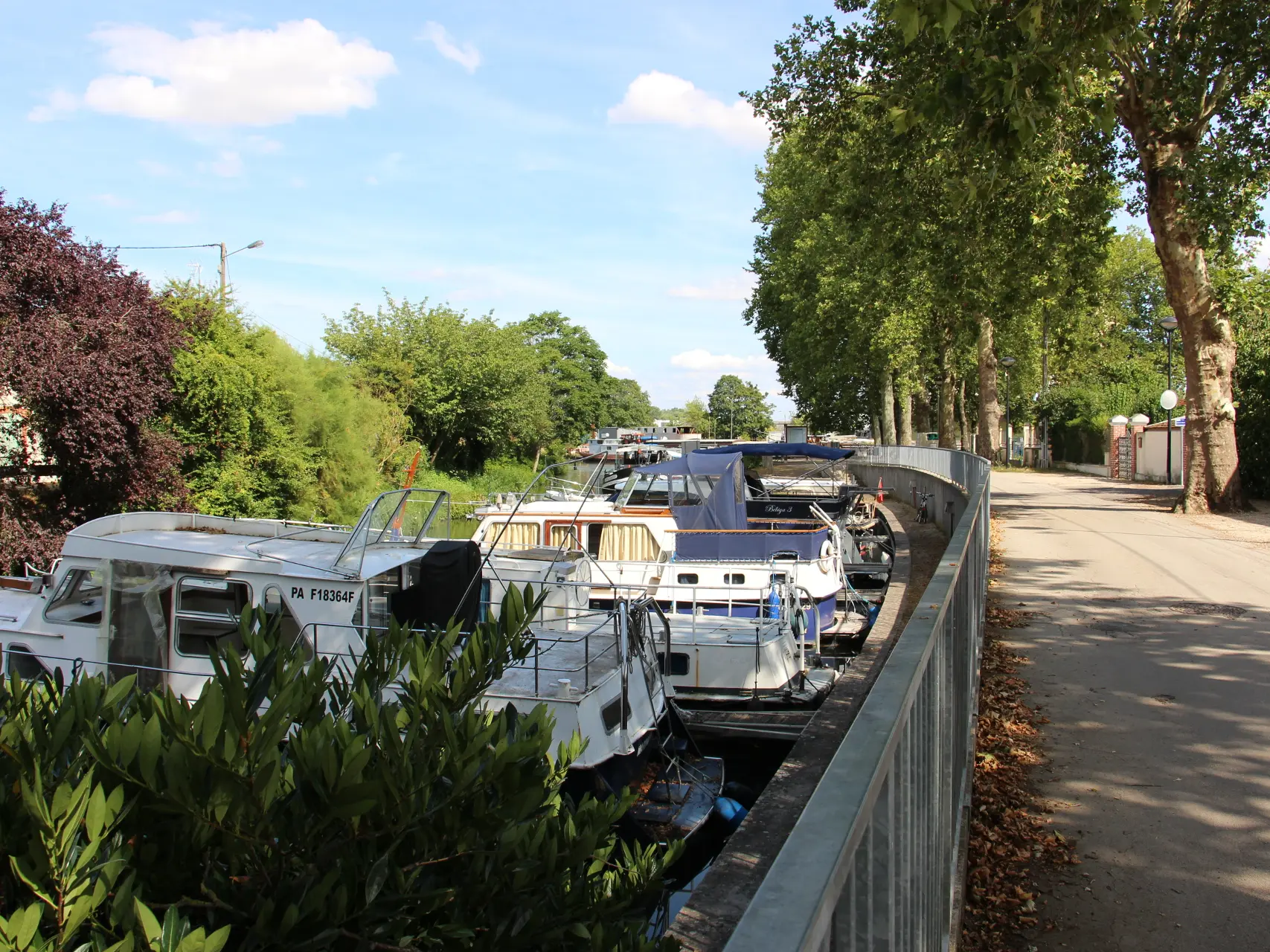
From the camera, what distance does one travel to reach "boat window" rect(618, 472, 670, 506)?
19.9 m

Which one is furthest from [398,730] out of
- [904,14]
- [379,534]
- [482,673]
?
[379,534]

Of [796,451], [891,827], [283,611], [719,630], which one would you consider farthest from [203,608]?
[796,451]

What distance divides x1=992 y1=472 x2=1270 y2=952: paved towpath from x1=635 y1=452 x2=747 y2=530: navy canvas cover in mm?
5235

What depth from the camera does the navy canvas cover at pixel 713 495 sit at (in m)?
18.4

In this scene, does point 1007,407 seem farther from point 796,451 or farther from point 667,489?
point 667,489

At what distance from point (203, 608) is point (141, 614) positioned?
1.88 ft

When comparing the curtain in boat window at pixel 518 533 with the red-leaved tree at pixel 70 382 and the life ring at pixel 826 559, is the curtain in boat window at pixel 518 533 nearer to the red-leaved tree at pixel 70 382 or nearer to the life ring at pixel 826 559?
the life ring at pixel 826 559

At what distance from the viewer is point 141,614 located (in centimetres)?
923

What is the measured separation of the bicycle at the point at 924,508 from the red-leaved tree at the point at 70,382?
68.3 feet

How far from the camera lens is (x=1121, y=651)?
30.6 feet

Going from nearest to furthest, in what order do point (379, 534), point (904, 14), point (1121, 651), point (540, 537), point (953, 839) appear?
point (953, 839)
point (904, 14)
point (1121, 651)
point (379, 534)
point (540, 537)

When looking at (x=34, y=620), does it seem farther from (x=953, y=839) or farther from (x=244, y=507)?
(x=244, y=507)

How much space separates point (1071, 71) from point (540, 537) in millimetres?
10002

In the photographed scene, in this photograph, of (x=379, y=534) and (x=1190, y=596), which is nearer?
(x=379, y=534)
